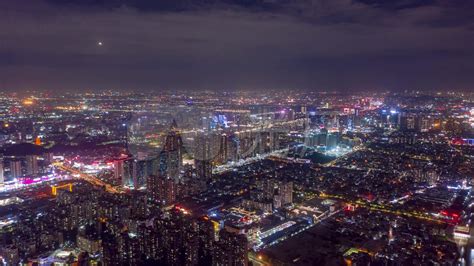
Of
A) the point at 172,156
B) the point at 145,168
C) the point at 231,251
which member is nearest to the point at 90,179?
the point at 145,168

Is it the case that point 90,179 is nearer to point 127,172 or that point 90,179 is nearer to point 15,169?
point 127,172

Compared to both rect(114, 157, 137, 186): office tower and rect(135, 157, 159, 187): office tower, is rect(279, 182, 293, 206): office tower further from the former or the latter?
rect(114, 157, 137, 186): office tower

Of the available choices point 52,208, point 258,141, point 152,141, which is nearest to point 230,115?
point 258,141

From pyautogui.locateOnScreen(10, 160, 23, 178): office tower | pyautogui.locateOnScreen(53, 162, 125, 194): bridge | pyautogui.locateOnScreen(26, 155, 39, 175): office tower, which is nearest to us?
pyautogui.locateOnScreen(53, 162, 125, 194): bridge

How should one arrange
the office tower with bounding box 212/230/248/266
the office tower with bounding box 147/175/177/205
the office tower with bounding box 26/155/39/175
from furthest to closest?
1. the office tower with bounding box 26/155/39/175
2. the office tower with bounding box 147/175/177/205
3. the office tower with bounding box 212/230/248/266

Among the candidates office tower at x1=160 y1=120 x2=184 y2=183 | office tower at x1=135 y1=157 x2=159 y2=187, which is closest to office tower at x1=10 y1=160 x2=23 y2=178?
office tower at x1=135 y1=157 x2=159 y2=187

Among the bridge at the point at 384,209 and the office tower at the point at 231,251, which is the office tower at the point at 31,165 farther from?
the bridge at the point at 384,209

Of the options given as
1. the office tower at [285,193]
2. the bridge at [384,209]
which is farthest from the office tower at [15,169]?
the bridge at [384,209]
